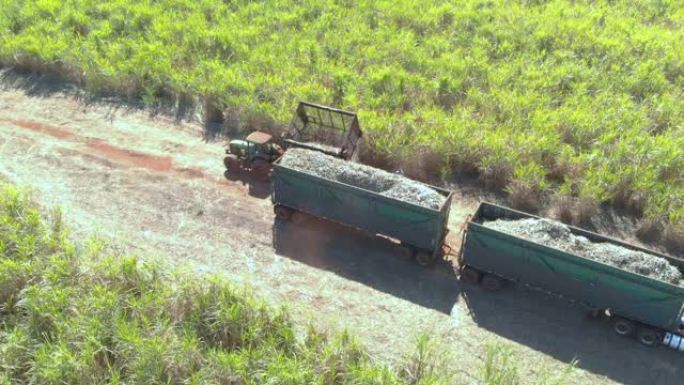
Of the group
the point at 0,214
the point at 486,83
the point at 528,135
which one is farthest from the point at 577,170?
the point at 0,214

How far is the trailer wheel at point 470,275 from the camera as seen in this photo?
11.5m

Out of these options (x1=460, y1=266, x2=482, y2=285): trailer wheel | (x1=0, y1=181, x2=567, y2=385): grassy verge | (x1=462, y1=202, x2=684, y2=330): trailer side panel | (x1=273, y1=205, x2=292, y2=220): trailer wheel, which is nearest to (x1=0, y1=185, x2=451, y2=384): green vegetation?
(x1=0, y1=181, x2=567, y2=385): grassy verge

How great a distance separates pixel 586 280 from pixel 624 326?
44.4 inches

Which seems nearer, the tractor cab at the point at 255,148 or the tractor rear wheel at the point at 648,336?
the tractor rear wheel at the point at 648,336

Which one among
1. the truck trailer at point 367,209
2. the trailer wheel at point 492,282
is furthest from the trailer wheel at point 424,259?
the trailer wheel at point 492,282

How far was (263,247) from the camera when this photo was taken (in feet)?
41.1

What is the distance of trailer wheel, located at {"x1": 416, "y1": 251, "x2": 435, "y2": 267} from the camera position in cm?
1184

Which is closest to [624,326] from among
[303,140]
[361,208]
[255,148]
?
[361,208]

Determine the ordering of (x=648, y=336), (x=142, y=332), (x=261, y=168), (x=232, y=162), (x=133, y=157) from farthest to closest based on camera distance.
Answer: (x=133, y=157), (x=232, y=162), (x=261, y=168), (x=648, y=336), (x=142, y=332)

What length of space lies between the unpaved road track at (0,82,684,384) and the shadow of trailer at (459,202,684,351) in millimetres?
358

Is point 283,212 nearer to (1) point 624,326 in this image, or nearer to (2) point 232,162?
(2) point 232,162

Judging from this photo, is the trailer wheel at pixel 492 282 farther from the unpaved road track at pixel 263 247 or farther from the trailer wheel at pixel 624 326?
the trailer wheel at pixel 624 326

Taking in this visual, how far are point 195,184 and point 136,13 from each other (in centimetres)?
949

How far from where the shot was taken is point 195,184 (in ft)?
47.0
